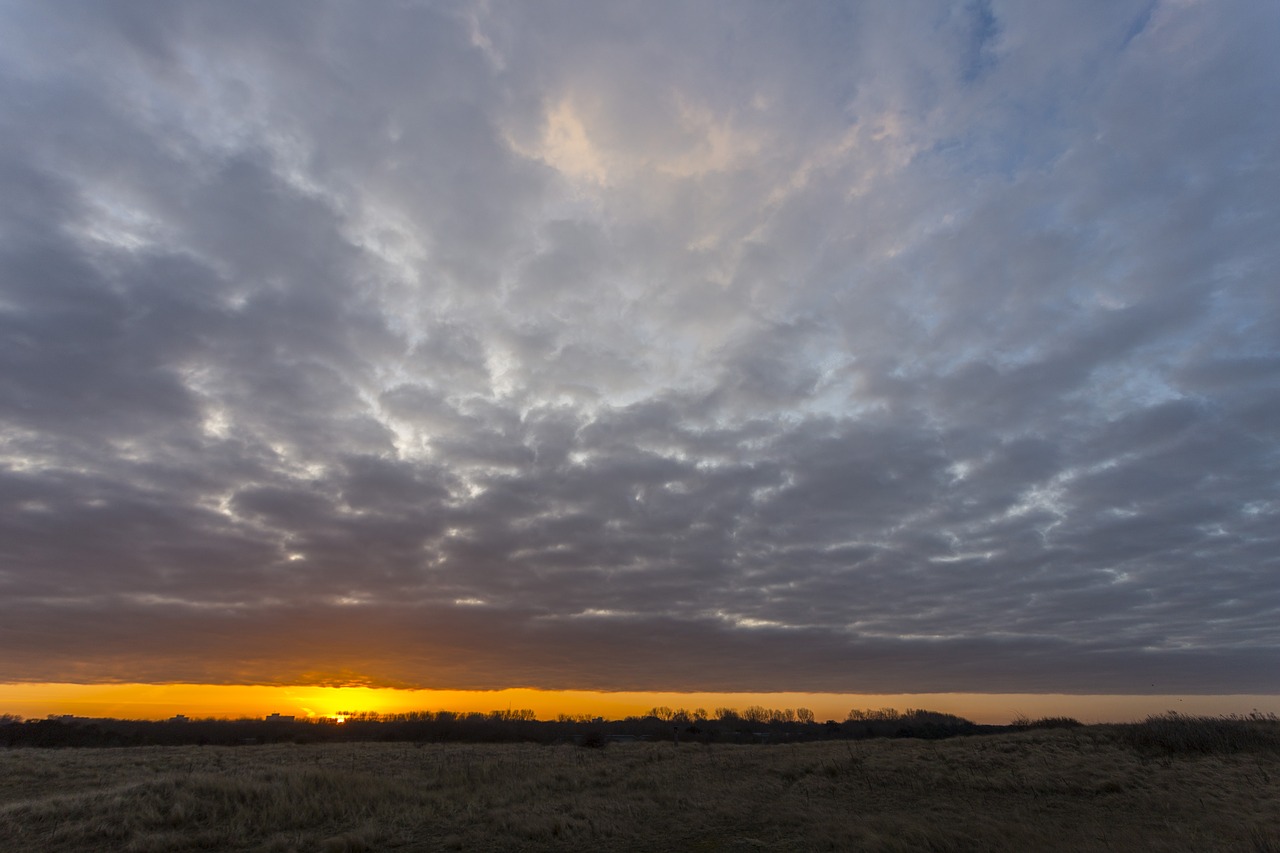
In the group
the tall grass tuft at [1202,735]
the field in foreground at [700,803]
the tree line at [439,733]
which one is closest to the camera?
the field in foreground at [700,803]

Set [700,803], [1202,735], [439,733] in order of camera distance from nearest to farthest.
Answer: [700,803], [1202,735], [439,733]

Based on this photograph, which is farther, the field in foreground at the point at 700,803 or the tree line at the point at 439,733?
the tree line at the point at 439,733

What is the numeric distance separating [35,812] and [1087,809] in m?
38.6

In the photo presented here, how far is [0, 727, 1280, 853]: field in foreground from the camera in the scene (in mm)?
21469

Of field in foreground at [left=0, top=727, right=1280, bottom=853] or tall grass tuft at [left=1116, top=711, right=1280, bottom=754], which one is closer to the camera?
field in foreground at [left=0, top=727, right=1280, bottom=853]

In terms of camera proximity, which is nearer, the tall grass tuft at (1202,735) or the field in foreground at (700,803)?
the field in foreground at (700,803)

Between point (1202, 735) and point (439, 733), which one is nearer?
point (1202, 735)

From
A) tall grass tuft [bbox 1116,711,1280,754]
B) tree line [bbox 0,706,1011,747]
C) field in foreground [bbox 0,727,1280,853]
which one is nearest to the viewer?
field in foreground [bbox 0,727,1280,853]

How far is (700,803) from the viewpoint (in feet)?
92.4

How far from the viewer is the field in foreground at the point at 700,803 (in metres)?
21.5

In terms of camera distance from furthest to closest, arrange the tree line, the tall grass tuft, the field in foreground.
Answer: the tree line, the tall grass tuft, the field in foreground

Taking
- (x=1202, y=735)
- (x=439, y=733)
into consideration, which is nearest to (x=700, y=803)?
(x=1202, y=735)

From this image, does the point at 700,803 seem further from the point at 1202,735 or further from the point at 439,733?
the point at 439,733

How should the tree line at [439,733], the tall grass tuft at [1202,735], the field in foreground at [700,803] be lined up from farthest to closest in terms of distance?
the tree line at [439,733] → the tall grass tuft at [1202,735] → the field in foreground at [700,803]
